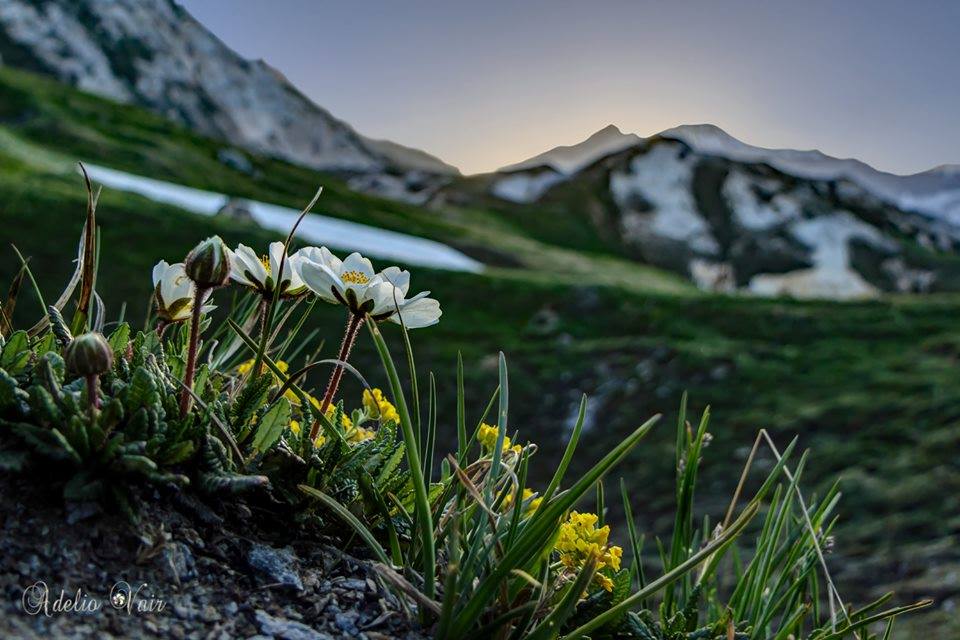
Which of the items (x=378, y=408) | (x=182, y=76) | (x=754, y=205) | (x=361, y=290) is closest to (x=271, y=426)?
(x=361, y=290)

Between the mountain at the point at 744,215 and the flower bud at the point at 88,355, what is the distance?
31823 mm

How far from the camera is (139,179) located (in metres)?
27.5

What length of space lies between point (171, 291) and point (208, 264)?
375mm

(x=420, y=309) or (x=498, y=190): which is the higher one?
(x=498, y=190)

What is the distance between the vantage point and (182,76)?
63594 millimetres

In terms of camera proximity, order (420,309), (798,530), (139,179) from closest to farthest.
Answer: (420,309) → (798,530) → (139,179)

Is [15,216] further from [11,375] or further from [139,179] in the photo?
[11,375]

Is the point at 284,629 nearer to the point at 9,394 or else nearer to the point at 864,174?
the point at 9,394

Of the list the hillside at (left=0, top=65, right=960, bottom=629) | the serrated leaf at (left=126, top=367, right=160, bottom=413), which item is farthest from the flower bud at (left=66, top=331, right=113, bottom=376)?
the hillside at (left=0, top=65, right=960, bottom=629)

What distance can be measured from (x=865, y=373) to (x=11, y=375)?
11.8 meters

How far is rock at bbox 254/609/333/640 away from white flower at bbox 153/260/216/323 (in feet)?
2.53

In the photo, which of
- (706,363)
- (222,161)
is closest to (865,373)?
(706,363)

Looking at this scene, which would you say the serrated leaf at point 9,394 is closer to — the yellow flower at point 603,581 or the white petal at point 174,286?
the white petal at point 174,286

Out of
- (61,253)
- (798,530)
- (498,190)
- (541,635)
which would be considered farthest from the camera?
(498,190)
